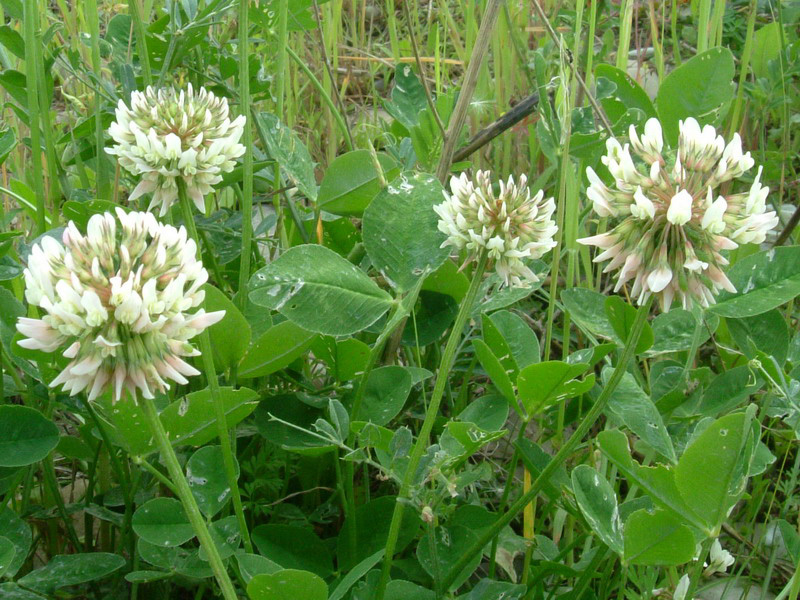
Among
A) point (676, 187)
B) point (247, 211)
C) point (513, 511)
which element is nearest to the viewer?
point (676, 187)

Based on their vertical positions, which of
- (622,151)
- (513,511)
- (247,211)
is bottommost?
(513,511)

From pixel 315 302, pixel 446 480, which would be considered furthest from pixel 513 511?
pixel 315 302

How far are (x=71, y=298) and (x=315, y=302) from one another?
1.12 feet

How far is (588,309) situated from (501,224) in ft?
1.02

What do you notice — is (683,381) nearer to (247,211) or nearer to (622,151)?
(622,151)

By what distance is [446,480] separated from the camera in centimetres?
89

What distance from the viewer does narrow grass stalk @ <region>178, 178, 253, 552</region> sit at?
873 millimetres

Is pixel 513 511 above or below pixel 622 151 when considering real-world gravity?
below

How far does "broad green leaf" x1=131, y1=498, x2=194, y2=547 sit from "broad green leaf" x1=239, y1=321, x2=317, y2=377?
0.58 feet

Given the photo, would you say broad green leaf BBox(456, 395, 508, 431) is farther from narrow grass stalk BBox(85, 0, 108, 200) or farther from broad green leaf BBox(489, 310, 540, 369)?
narrow grass stalk BBox(85, 0, 108, 200)

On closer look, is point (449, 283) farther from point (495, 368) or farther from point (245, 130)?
point (245, 130)

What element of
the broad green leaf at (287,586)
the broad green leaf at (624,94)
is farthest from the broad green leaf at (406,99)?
the broad green leaf at (287,586)

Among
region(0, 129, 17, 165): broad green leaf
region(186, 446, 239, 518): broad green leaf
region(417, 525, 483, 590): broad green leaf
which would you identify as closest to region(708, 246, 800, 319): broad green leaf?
region(417, 525, 483, 590): broad green leaf

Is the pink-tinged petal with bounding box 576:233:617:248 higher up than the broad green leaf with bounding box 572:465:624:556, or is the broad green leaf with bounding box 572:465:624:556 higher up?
the pink-tinged petal with bounding box 576:233:617:248
